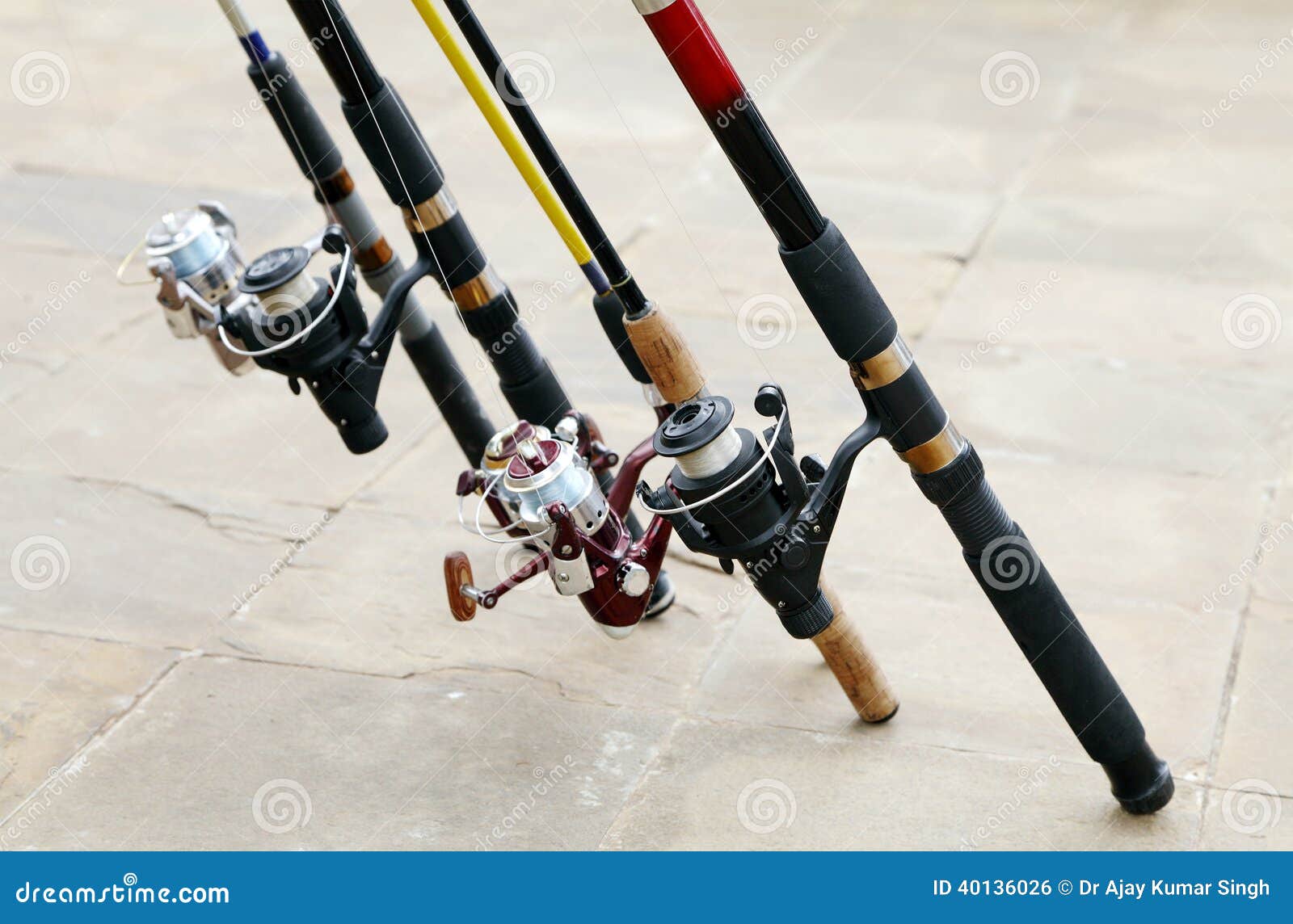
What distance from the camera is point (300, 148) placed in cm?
328

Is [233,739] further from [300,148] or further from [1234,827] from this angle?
[1234,827]

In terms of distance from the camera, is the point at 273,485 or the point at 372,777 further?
the point at 273,485

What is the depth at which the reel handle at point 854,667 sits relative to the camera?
304 centimetres

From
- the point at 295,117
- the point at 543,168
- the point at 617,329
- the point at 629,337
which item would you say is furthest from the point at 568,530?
the point at 295,117

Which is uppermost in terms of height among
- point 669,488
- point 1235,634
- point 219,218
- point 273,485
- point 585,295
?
point 219,218

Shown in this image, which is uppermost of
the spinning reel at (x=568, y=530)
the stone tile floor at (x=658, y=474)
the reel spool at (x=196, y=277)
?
the reel spool at (x=196, y=277)

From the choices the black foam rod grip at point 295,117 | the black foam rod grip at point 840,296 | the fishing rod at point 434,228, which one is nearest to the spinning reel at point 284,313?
the fishing rod at point 434,228

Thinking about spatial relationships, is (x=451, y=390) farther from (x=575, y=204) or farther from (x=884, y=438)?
(x=884, y=438)

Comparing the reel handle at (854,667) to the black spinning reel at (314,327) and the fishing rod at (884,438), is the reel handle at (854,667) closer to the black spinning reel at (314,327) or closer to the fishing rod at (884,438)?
the fishing rod at (884,438)

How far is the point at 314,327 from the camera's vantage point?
2.97 m

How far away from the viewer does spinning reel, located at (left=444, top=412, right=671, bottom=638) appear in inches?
109

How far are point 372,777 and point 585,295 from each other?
261 centimetres

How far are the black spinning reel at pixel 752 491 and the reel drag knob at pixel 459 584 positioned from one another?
1.48 ft

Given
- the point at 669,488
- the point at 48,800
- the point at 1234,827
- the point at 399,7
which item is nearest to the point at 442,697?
the point at 48,800
